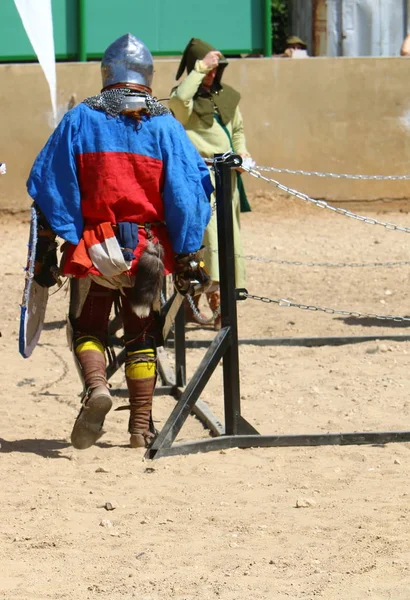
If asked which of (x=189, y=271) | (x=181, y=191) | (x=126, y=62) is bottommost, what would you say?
(x=189, y=271)

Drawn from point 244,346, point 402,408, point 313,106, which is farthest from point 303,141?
point 402,408

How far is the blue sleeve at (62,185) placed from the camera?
5.11 metres

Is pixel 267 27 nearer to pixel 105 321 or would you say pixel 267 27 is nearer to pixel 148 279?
pixel 105 321

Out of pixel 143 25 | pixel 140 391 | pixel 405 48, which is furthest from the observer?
pixel 143 25

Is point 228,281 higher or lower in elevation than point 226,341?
higher

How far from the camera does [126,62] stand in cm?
530

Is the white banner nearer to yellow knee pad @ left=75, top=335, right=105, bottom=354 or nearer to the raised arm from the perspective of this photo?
the raised arm

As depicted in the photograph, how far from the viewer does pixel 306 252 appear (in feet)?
35.3

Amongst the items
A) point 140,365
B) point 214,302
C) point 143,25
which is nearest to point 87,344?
point 140,365

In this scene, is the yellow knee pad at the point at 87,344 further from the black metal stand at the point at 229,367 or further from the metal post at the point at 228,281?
the metal post at the point at 228,281

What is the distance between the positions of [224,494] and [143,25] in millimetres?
9313

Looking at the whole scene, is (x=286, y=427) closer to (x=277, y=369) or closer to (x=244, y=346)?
(x=277, y=369)

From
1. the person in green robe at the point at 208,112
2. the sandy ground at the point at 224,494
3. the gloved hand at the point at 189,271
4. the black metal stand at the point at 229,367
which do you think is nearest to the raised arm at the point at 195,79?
the person in green robe at the point at 208,112

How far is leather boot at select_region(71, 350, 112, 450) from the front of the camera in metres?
5.10
